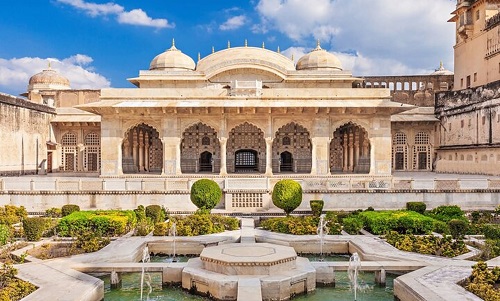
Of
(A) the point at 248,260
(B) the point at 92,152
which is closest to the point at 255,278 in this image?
(A) the point at 248,260

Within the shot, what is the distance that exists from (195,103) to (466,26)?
1744 cm

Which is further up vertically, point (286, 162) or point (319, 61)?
point (319, 61)

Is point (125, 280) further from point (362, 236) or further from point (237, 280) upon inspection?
point (362, 236)

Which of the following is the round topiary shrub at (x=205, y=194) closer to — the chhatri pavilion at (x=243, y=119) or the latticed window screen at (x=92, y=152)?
Answer: the chhatri pavilion at (x=243, y=119)

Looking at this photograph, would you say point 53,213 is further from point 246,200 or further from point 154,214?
point 246,200

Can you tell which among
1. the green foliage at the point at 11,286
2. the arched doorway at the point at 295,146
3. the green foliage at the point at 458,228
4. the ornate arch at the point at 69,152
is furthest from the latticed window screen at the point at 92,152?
the green foliage at the point at 458,228

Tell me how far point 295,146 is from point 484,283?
1687 cm

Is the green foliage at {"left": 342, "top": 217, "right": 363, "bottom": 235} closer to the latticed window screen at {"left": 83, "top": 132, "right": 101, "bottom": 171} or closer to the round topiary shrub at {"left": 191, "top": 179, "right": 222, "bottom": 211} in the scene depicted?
the round topiary shrub at {"left": 191, "top": 179, "right": 222, "bottom": 211}

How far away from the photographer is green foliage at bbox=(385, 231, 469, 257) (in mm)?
8324

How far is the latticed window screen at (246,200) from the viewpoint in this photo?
13.9 m

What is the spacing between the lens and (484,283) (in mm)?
6230

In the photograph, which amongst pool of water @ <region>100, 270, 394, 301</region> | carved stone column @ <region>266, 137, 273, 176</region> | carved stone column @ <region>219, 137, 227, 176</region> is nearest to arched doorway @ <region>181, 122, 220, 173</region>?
carved stone column @ <region>219, 137, 227, 176</region>

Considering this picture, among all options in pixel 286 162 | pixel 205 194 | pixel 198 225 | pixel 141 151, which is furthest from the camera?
pixel 286 162

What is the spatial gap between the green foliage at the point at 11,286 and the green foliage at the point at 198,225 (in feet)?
12.3
